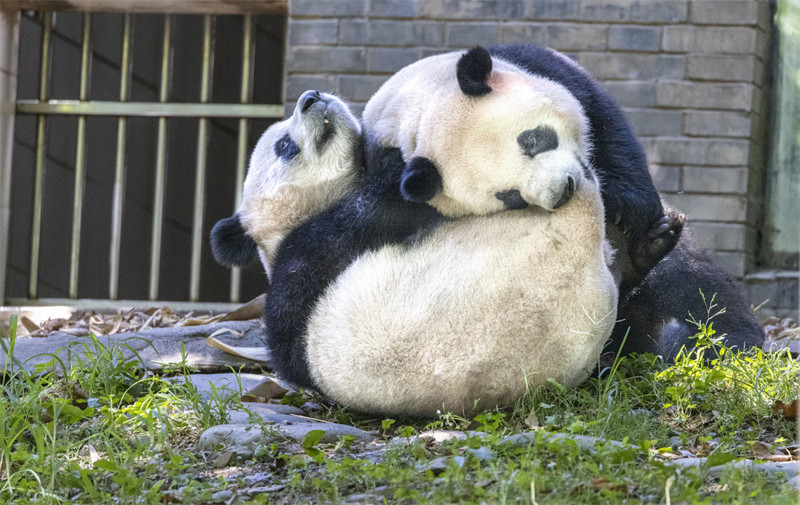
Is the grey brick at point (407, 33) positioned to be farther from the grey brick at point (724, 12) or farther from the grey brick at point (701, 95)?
the grey brick at point (724, 12)

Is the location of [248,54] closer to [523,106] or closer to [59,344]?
[59,344]

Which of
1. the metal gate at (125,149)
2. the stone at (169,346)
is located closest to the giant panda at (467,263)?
the stone at (169,346)

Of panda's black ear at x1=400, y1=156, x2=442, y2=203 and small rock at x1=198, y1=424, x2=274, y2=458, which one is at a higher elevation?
panda's black ear at x1=400, y1=156, x2=442, y2=203

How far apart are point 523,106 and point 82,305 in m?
4.99

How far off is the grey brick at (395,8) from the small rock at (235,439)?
4.20 meters

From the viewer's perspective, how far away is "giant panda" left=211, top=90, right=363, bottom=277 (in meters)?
3.16

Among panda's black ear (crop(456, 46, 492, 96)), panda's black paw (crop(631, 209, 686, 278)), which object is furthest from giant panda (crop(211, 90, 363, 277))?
panda's black paw (crop(631, 209, 686, 278))

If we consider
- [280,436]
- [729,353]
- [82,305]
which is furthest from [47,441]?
[82,305]

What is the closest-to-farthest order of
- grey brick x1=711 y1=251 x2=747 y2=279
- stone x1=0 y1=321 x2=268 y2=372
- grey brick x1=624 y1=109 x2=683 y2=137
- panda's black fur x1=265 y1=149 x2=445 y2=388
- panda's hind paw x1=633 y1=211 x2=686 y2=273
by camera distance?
panda's black fur x1=265 y1=149 x2=445 y2=388, panda's hind paw x1=633 y1=211 x2=686 y2=273, stone x1=0 y1=321 x2=268 y2=372, grey brick x1=711 y1=251 x2=747 y2=279, grey brick x1=624 y1=109 x2=683 y2=137

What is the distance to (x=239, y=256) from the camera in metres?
3.35

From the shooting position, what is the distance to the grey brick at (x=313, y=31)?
6383 millimetres

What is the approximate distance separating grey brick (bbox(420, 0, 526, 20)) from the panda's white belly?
12.0 feet

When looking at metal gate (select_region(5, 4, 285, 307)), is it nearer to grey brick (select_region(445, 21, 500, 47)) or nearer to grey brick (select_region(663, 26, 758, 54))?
grey brick (select_region(445, 21, 500, 47))

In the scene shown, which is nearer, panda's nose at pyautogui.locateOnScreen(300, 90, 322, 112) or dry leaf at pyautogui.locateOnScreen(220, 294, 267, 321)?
panda's nose at pyautogui.locateOnScreen(300, 90, 322, 112)
